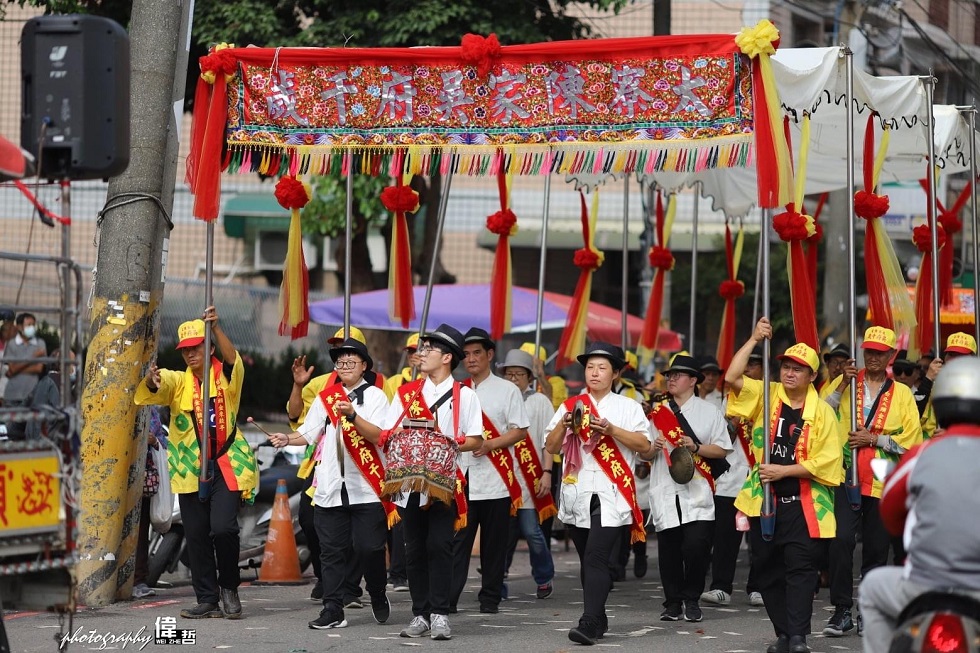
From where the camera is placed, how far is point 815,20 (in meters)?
27.9

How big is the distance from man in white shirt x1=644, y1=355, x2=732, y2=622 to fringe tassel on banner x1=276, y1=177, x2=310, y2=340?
2673mm

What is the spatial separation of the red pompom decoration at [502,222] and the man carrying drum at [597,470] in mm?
3874

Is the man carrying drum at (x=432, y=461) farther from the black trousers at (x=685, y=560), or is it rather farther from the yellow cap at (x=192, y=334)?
the black trousers at (x=685, y=560)

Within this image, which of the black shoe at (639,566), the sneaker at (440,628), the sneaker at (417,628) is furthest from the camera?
the black shoe at (639,566)

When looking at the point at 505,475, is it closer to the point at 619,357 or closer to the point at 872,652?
the point at 619,357

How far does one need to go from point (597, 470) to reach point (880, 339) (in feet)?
7.46

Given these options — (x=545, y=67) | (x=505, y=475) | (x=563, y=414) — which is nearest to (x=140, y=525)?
(x=505, y=475)

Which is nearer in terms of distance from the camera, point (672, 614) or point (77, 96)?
point (77, 96)

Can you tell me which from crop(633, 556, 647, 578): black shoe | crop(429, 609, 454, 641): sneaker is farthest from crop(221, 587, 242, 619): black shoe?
crop(633, 556, 647, 578): black shoe

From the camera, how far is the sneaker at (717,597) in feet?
35.2

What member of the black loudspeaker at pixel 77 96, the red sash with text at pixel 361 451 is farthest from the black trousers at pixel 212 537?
the black loudspeaker at pixel 77 96

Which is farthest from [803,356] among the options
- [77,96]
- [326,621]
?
[77,96]

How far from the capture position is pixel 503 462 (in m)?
10.1

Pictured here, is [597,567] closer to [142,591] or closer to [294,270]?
[294,270]
